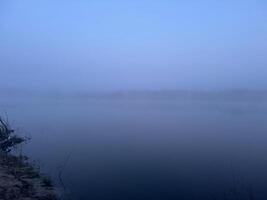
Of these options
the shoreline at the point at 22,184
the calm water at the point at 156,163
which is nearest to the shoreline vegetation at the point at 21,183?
the shoreline at the point at 22,184

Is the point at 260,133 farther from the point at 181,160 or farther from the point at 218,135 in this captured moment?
the point at 181,160

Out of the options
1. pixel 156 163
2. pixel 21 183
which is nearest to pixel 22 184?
pixel 21 183

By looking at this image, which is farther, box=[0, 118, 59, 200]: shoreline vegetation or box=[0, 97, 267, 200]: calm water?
box=[0, 97, 267, 200]: calm water

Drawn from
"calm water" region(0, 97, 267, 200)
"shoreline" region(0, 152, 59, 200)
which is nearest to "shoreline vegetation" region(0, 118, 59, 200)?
"shoreline" region(0, 152, 59, 200)

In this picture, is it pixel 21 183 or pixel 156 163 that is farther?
pixel 156 163

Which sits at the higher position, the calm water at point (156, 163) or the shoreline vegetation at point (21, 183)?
the shoreline vegetation at point (21, 183)

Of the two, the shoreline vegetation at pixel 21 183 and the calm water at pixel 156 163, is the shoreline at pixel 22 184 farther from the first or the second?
the calm water at pixel 156 163

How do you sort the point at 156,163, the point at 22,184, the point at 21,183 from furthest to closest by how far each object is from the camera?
the point at 156,163
the point at 21,183
the point at 22,184

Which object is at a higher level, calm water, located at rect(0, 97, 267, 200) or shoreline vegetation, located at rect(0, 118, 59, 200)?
shoreline vegetation, located at rect(0, 118, 59, 200)

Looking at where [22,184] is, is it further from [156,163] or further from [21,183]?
[156,163]

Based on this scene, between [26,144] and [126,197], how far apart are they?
16.1m

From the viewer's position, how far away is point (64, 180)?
1970cm

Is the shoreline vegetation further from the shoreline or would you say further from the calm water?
the calm water

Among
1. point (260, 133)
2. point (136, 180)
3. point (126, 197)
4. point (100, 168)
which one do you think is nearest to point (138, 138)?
point (260, 133)
